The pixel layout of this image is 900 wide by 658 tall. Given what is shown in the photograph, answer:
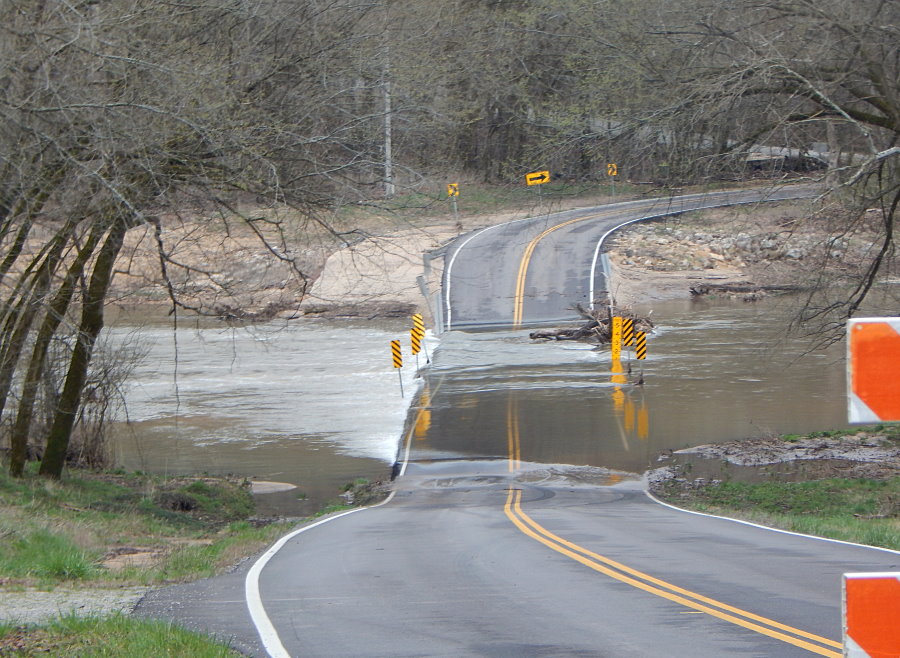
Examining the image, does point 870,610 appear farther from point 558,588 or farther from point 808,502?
point 808,502

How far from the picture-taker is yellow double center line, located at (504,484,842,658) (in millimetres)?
6086

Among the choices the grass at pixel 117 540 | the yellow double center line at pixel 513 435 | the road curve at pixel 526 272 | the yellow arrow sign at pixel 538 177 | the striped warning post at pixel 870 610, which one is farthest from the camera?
the road curve at pixel 526 272

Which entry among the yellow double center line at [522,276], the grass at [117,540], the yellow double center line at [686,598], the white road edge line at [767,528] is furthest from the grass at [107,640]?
the yellow double center line at [522,276]

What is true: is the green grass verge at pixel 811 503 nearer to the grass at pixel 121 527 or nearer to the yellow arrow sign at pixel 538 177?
the yellow arrow sign at pixel 538 177

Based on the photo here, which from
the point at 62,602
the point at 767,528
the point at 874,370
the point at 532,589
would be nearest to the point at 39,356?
the point at 62,602

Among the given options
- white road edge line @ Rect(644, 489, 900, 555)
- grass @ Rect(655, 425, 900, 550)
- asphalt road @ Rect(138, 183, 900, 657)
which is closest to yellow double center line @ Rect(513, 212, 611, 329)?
grass @ Rect(655, 425, 900, 550)

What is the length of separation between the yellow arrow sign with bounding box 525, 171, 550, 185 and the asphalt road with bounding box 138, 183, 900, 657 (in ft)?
7.84

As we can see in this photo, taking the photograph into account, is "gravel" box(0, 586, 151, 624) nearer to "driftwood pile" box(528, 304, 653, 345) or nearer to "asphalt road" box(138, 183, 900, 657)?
"asphalt road" box(138, 183, 900, 657)

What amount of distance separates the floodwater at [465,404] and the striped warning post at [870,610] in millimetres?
14948

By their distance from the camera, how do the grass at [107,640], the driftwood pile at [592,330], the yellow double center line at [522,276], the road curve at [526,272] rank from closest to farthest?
the grass at [107,640] → the driftwood pile at [592,330] → the yellow double center line at [522,276] → the road curve at [526,272]

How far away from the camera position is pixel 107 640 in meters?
6.04

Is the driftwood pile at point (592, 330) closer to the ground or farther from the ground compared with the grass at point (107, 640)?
farther from the ground

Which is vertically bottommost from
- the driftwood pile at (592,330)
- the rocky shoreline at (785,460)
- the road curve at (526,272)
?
the rocky shoreline at (785,460)

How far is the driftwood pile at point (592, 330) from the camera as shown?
35906mm
